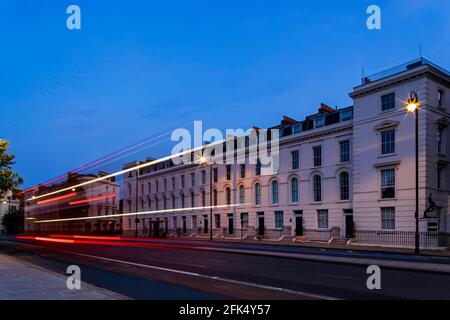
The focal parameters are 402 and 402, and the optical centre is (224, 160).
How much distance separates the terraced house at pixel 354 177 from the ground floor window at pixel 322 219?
0.10 m

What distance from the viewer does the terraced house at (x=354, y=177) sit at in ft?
108

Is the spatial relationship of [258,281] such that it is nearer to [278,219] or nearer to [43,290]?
[43,290]

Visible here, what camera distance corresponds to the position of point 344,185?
39406 mm

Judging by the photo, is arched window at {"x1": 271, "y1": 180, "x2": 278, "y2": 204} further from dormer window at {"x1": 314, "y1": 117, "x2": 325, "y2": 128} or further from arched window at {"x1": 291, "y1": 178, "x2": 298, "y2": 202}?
dormer window at {"x1": 314, "y1": 117, "x2": 325, "y2": 128}

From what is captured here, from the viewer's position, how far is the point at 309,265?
709 inches

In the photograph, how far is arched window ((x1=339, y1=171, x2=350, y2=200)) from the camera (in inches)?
1537

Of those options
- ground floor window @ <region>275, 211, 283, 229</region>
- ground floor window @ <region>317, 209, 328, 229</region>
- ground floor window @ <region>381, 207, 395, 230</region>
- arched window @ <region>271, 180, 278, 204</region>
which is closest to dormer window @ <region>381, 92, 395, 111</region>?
ground floor window @ <region>381, 207, 395, 230</region>

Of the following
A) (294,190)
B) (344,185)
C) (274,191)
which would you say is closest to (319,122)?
(344,185)

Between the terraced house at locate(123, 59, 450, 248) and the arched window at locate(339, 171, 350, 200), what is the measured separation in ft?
0.31

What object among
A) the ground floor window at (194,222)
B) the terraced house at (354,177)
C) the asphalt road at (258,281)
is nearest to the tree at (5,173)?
the asphalt road at (258,281)

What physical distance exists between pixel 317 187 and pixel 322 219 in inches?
133

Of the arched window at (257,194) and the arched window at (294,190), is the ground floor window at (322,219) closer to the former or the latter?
the arched window at (294,190)
